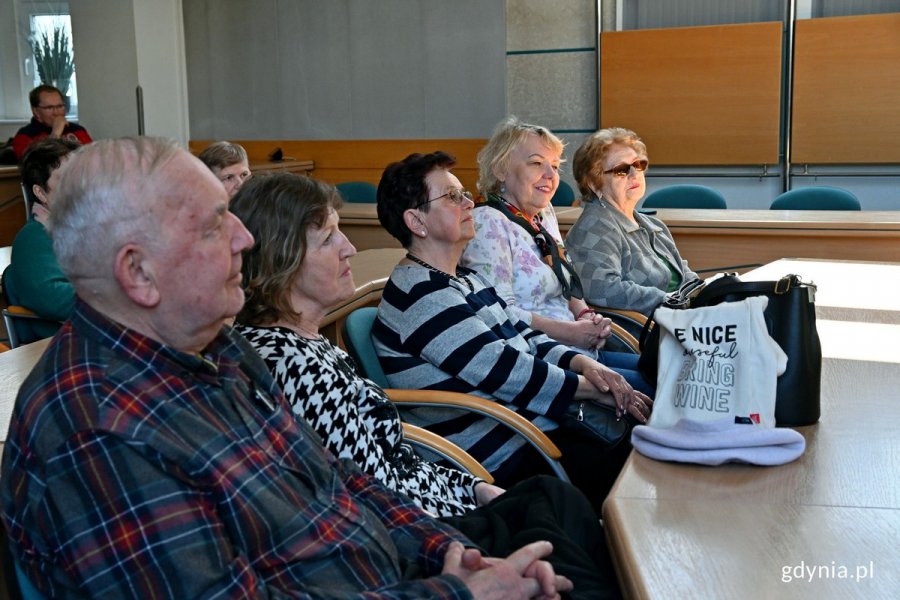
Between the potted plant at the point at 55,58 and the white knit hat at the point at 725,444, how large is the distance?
9.37 metres

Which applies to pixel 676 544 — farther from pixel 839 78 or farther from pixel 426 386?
pixel 839 78

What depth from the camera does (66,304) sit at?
2.99 meters

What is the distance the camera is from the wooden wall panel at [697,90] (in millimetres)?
6914

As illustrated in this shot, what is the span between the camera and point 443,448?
2021mm

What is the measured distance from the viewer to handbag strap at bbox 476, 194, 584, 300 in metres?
3.14

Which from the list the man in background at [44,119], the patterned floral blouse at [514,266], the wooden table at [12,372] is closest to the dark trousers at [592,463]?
the patterned floral blouse at [514,266]

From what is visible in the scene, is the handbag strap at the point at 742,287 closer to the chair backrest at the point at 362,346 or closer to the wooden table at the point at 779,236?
the chair backrest at the point at 362,346

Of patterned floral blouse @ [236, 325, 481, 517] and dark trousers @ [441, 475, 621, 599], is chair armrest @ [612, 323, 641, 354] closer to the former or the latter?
patterned floral blouse @ [236, 325, 481, 517]

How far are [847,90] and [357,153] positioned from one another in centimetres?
418

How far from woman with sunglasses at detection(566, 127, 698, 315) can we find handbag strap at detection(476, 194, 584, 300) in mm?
226

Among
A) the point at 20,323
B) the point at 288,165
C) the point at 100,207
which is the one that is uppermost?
the point at 100,207

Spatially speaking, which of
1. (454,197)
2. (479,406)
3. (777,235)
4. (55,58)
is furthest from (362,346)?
(55,58)

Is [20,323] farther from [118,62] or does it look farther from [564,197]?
[118,62]

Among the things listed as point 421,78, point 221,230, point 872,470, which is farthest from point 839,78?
point 221,230
